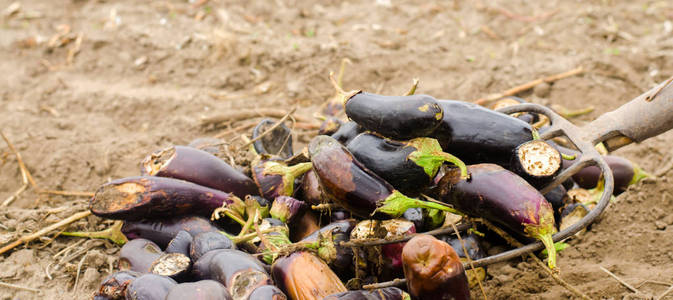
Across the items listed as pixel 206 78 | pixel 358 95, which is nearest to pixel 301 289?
pixel 358 95

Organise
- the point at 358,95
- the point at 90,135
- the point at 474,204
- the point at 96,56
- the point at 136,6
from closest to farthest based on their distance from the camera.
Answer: the point at 474,204 < the point at 358,95 < the point at 90,135 < the point at 96,56 < the point at 136,6

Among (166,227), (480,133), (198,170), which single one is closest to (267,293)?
(166,227)

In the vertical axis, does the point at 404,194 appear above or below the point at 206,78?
above

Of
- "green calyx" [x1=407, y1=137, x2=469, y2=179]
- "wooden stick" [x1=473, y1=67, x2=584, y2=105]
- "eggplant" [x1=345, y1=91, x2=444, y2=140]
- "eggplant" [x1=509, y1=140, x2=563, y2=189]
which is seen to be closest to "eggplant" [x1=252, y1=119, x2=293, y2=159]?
"eggplant" [x1=345, y1=91, x2=444, y2=140]

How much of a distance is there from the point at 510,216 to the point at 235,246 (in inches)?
41.2

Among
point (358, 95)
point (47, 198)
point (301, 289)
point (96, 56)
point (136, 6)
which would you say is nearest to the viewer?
point (301, 289)

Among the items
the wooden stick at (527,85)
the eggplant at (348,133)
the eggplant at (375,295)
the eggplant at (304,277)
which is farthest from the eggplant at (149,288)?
the wooden stick at (527,85)

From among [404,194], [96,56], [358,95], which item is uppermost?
[358,95]

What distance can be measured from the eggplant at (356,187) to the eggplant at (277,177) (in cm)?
40

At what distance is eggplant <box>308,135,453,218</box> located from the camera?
1.85 meters

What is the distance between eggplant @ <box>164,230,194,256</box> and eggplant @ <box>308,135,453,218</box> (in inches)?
24.5

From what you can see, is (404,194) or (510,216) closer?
(510,216)

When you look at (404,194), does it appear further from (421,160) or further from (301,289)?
(301,289)

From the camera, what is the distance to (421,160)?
75.5 inches
